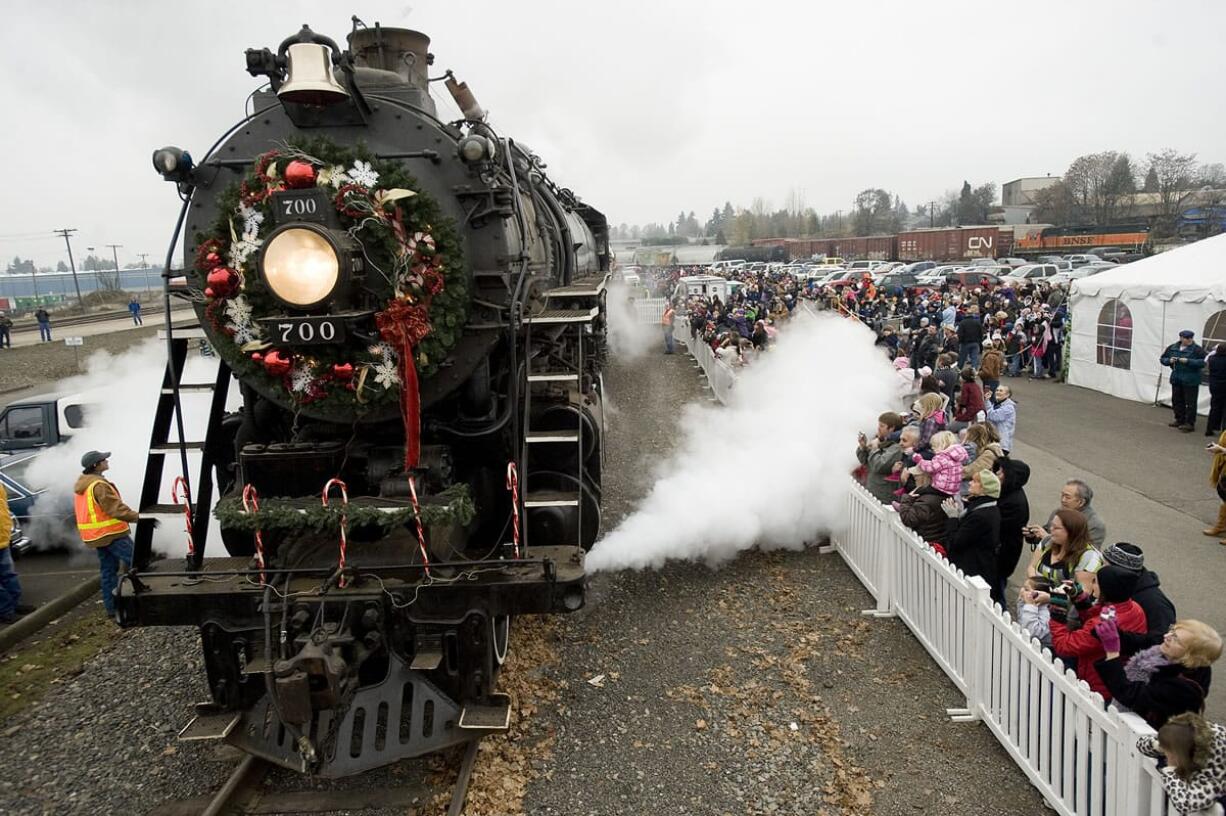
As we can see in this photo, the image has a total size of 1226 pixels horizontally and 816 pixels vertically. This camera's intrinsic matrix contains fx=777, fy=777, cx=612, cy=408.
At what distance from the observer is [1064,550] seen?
4.55m

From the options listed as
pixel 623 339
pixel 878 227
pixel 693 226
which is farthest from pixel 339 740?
pixel 693 226

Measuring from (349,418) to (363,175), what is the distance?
1.29m

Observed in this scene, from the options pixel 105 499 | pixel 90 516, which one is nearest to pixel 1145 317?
pixel 105 499

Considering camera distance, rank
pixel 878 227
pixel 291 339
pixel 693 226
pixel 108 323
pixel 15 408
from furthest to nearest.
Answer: pixel 693 226 < pixel 878 227 < pixel 108 323 < pixel 15 408 < pixel 291 339

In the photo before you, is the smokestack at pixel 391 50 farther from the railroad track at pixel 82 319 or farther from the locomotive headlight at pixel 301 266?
the railroad track at pixel 82 319

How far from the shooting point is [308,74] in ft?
12.9

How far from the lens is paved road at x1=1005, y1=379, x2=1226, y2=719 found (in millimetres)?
6387

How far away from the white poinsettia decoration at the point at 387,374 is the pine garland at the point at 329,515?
65 cm

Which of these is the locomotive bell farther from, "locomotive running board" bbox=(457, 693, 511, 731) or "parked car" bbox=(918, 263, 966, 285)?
"parked car" bbox=(918, 263, 966, 285)

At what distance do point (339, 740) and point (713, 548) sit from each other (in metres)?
3.91

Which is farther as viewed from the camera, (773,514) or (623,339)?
(623,339)

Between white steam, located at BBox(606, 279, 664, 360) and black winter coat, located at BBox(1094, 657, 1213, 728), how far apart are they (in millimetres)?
17858

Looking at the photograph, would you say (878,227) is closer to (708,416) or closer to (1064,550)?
(708,416)

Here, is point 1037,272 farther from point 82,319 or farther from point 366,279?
point 82,319
